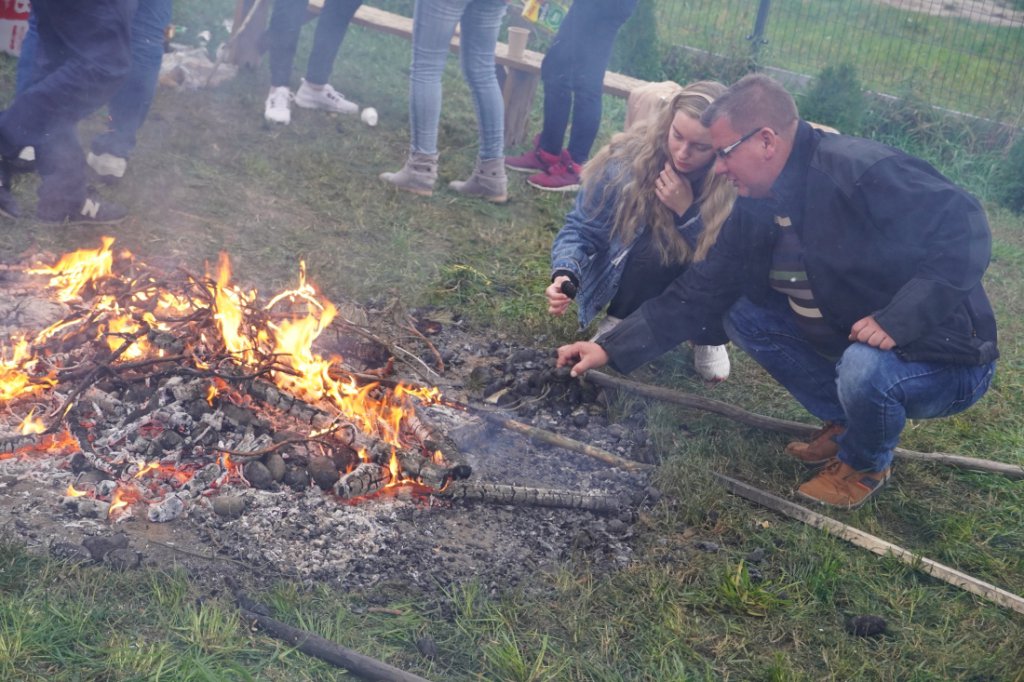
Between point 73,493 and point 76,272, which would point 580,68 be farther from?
point 73,493

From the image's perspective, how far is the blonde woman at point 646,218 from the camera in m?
4.33

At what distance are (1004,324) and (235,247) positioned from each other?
4908mm

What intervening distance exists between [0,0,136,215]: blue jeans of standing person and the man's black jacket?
343 cm

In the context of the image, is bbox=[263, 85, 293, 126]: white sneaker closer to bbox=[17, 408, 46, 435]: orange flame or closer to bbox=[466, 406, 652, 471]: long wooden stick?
bbox=[466, 406, 652, 471]: long wooden stick

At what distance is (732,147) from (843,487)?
152cm

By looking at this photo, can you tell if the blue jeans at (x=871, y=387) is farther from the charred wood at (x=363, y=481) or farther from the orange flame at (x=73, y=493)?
the orange flame at (x=73, y=493)

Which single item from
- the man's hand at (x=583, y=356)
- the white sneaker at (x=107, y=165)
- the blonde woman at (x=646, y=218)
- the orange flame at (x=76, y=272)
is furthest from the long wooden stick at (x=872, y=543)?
the white sneaker at (x=107, y=165)

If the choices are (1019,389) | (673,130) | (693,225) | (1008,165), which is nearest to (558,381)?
(693,225)

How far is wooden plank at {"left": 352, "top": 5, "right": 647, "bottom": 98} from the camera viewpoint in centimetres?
829

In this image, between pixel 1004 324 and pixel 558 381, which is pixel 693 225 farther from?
pixel 1004 324

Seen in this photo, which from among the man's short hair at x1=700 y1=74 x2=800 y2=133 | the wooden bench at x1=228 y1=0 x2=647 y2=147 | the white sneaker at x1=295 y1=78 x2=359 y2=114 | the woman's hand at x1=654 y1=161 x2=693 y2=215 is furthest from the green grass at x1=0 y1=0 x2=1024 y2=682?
the wooden bench at x1=228 y1=0 x2=647 y2=147

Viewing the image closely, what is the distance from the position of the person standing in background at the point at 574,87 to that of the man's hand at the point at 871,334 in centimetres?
391

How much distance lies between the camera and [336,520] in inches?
139

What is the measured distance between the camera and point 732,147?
386cm
